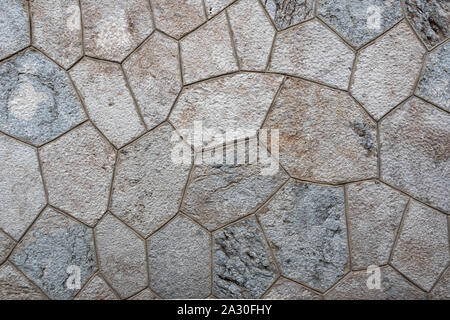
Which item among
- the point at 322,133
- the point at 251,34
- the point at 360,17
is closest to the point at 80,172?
the point at 251,34

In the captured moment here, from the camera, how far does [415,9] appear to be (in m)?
2.19

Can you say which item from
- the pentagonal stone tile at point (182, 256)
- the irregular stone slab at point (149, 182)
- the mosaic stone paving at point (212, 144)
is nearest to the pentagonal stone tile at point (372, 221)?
the mosaic stone paving at point (212, 144)

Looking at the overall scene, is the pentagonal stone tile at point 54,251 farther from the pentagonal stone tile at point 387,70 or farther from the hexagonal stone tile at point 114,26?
the pentagonal stone tile at point 387,70

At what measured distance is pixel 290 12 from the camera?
221cm

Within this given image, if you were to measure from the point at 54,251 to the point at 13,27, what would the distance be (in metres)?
1.19

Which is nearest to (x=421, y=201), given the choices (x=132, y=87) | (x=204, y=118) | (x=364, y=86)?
(x=364, y=86)

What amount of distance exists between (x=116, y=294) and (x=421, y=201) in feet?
5.45

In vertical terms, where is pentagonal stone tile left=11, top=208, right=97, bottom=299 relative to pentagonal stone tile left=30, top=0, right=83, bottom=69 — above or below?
below

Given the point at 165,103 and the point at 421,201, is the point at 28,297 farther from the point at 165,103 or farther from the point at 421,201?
the point at 421,201

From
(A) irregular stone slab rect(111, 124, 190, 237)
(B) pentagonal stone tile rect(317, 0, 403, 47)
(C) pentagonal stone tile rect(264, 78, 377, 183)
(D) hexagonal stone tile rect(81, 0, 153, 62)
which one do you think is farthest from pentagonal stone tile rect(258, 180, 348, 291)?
(D) hexagonal stone tile rect(81, 0, 153, 62)

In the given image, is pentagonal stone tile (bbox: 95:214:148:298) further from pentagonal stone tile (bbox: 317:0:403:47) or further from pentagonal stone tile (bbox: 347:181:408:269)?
pentagonal stone tile (bbox: 317:0:403:47)

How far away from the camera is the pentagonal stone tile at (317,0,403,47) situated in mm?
2186

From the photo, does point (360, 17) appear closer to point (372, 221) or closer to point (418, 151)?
point (418, 151)

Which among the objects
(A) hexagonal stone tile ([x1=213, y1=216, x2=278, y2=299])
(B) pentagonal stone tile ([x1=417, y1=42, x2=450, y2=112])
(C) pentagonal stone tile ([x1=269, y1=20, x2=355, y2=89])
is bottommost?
(A) hexagonal stone tile ([x1=213, y1=216, x2=278, y2=299])
